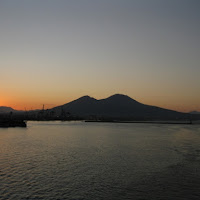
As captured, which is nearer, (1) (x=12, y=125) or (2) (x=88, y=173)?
(2) (x=88, y=173)

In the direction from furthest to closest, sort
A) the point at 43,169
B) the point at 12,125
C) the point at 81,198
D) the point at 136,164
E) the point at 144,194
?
the point at 12,125, the point at 136,164, the point at 43,169, the point at 144,194, the point at 81,198

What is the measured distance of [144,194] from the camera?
726 inches

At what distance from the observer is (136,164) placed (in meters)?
30.1

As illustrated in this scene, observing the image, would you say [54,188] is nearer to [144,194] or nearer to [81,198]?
[81,198]

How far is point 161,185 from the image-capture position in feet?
68.5

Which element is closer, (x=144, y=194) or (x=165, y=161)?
(x=144, y=194)

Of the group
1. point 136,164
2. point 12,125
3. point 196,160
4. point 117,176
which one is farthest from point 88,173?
point 12,125

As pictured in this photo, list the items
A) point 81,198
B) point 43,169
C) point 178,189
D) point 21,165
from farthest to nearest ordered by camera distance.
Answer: point 21,165 < point 43,169 < point 178,189 < point 81,198

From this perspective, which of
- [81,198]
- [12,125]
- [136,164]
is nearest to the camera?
[81,198]

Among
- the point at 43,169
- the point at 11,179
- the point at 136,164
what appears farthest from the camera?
the point at 136,164

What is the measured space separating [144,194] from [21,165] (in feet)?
53.5

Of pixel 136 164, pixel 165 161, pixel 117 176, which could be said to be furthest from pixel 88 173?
pixel 165 161

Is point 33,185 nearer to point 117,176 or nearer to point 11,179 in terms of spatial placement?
point 11,179

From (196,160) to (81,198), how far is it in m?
22.3
